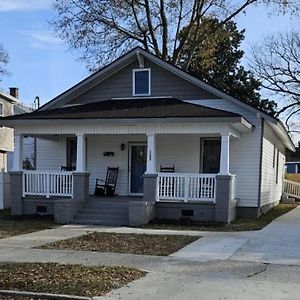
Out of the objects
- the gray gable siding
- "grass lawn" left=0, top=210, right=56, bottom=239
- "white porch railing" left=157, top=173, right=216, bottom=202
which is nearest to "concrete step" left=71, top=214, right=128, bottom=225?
"grass lawn" left=0, top=210, right=56, bottom=239

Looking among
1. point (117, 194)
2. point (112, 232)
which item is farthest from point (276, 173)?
point (112, 232)

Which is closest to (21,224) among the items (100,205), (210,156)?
(100,205)

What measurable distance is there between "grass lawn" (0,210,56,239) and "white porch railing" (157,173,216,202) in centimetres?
352

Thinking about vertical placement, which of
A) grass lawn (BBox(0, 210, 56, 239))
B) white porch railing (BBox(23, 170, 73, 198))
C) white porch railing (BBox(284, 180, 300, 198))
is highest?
white porch railing (BBox(23, 170, 73, 198))

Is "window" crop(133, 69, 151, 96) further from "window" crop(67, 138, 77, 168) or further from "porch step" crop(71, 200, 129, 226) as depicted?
"porch step" crop(71, 200, 129, 226)

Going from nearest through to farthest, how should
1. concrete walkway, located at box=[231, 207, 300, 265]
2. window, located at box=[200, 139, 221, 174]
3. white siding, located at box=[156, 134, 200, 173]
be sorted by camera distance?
concrete walkway, located at box=[231, 207, 300, 265], window, located at box=[200, 139, 221, 174], white siding, located at box=[156, 134, 200, 173]

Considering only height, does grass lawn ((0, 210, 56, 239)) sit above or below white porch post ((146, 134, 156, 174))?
below

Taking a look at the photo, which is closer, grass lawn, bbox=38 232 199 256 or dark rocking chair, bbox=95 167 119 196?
grass lawn, bbox=38 232 199 256

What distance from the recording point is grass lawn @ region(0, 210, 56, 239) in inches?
511

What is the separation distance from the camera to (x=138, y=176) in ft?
60.4

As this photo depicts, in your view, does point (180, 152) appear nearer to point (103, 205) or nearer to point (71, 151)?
point (103, 205)

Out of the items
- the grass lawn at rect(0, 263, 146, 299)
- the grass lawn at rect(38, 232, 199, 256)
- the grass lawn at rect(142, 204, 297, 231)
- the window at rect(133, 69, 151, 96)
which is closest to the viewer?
the grass lawn at rect(0, 263, 146, 299)

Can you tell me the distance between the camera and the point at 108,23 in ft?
102

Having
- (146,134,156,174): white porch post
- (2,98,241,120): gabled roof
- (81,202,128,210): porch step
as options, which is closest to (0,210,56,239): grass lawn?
(81,202,128,210): porch step
